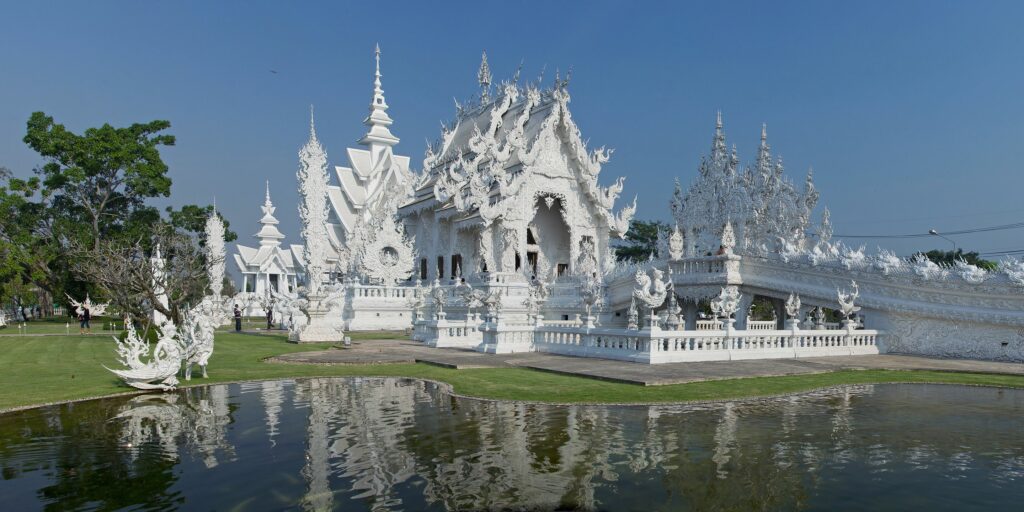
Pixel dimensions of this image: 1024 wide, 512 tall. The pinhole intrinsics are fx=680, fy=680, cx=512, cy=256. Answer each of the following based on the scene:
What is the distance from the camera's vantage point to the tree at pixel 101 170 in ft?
117

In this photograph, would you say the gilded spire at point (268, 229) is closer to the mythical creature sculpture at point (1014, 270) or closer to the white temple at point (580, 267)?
the white temple at point (580, 267)

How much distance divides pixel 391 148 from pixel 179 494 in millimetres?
42830

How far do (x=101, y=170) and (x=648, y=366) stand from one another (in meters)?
Answer: 34.9

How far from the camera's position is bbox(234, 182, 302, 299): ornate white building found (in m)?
51.7

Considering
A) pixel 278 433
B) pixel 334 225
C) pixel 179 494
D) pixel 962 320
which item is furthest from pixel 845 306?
pixel 334 225

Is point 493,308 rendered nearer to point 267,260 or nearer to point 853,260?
point 853,260

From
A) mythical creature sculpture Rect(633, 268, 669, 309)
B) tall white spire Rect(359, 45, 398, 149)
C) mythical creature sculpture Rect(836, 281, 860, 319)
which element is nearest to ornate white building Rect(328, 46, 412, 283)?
tall white spire Rect(359, 45, 398, 149)

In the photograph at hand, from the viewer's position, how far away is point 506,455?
22.7 feet

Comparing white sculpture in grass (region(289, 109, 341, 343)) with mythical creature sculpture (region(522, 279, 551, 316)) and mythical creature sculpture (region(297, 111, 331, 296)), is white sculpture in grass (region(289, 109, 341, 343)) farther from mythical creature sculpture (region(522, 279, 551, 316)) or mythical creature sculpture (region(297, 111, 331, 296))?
mythical creature sculpture (region(522, 279, 551, 316))

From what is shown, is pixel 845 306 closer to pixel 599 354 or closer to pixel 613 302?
pixel 599 354

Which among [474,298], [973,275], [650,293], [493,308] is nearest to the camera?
[650,293]

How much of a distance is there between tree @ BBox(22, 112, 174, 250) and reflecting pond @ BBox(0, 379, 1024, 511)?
31056 millimetres

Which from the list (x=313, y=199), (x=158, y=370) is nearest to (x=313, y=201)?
(x=313, y=199)

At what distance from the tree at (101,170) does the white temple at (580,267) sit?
9869 millimetres
